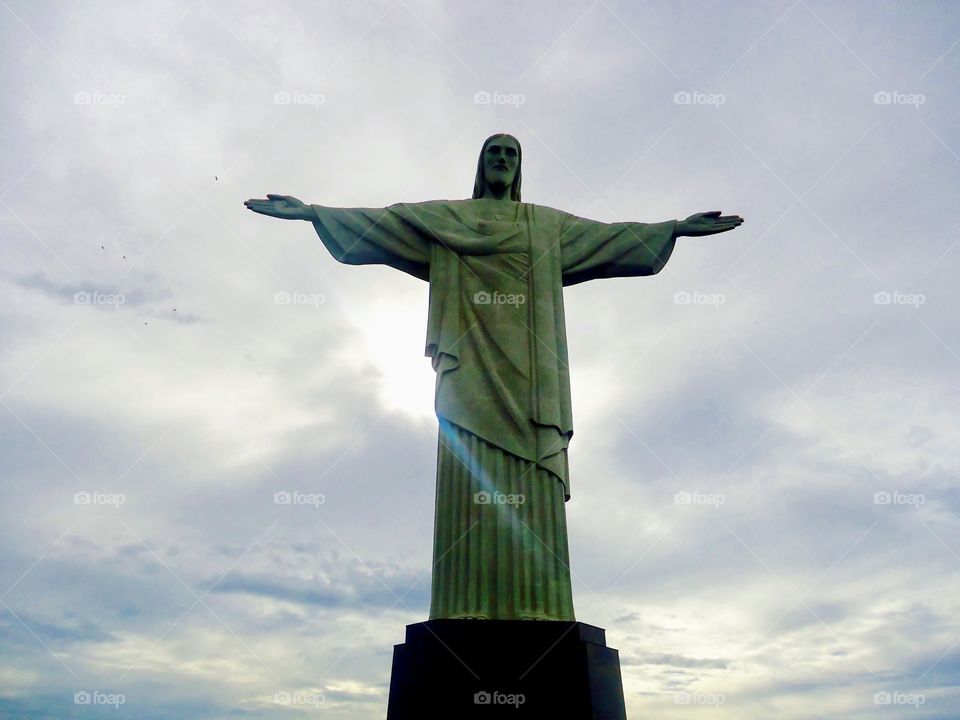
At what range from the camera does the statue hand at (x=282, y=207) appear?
986 cm

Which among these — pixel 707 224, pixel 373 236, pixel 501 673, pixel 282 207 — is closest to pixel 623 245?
pixel 707 224

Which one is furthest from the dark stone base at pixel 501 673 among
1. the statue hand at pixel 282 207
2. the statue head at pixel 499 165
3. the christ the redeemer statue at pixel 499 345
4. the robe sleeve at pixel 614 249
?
the statue head at pixel 499 165

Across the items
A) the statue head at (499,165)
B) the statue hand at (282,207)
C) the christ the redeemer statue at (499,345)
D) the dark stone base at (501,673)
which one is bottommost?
the dark stone base at (501,673)

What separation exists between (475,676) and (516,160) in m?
6.76

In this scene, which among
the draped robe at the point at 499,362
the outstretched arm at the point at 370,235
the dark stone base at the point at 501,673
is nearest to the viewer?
the dark stone base at the point at 501,673

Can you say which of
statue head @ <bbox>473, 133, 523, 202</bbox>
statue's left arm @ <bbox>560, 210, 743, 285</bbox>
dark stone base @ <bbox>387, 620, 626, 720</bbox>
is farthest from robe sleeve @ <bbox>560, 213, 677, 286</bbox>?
dark stone base @ <bbox>387, 620, 626, 720</bbox>

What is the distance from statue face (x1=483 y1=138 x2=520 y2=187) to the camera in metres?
10.7

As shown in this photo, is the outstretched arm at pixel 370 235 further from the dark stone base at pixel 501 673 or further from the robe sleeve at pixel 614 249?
the dark stone base at pixel 501 673

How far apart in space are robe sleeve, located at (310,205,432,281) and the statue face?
1.29m

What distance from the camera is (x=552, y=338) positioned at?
969cm

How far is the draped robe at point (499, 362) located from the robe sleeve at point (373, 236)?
1cm

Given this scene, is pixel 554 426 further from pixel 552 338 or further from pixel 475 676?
pixel 475 676

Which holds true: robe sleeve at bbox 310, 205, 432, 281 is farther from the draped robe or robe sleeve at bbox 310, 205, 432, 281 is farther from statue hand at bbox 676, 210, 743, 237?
statue hand at bbox 676, 210, 743, 237

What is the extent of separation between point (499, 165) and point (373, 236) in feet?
6.63
